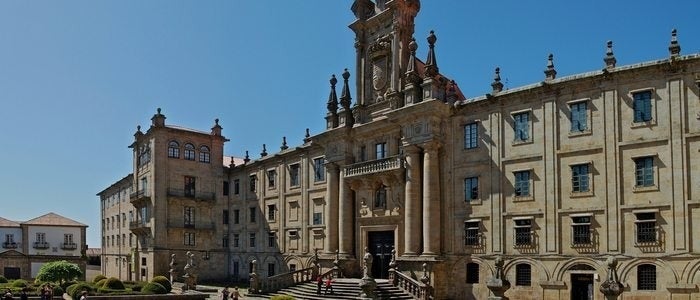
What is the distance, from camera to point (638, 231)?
29.6 m

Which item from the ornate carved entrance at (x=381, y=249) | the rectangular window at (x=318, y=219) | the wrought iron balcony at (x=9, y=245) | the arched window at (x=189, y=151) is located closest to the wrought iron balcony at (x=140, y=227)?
the arched window at (x=189, y=151)

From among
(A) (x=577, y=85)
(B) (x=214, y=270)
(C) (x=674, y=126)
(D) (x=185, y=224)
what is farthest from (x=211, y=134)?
(C) (x=674, y=126)

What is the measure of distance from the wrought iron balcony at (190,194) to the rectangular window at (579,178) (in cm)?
3487

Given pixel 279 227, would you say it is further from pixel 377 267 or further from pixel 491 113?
pixel 491 113

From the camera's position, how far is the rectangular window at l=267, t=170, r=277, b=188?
176ft

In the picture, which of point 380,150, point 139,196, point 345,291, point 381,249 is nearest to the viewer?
point 345,291

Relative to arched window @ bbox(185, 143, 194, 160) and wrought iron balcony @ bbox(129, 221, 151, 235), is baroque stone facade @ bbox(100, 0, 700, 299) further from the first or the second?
wrought iron balcony @ bbox(129, 221, 151, 235)

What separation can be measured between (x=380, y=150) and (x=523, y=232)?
10.9 metres

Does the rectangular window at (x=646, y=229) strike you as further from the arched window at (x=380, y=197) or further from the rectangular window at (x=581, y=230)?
the arched window at (x=380, y=197)

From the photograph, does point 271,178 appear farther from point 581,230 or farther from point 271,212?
point 581,230

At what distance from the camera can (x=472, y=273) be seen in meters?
35.6

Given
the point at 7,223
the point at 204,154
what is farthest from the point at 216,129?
the point at 7,223

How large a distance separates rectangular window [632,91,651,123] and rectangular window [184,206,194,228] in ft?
127

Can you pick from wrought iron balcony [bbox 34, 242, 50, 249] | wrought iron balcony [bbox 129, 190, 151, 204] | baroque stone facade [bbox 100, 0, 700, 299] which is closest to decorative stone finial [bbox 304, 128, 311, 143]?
baroque stone facade [bbox 100, 0, 700, 299]
